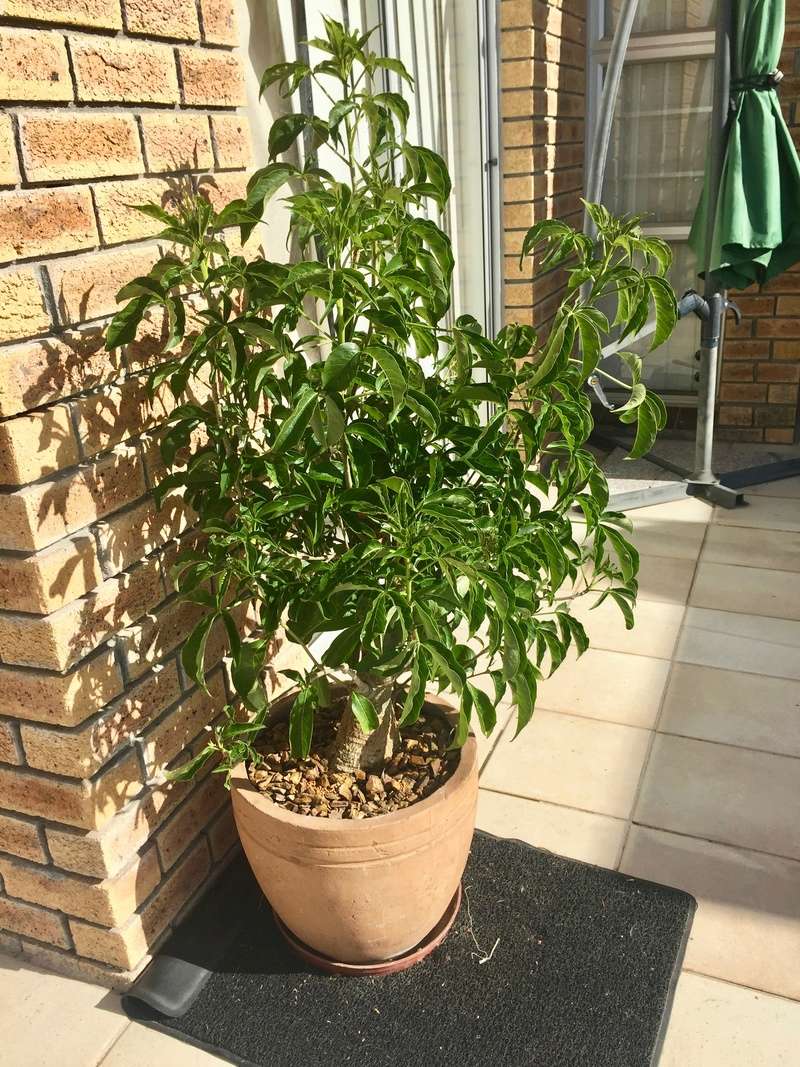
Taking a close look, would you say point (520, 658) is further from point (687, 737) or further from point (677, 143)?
point (677, 143)

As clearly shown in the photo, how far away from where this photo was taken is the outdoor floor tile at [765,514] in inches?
130

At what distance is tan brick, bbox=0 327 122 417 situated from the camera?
1.21 m

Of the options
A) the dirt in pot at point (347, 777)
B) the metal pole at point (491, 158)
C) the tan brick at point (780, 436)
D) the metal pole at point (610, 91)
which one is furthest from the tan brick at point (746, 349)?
the dirt in pot at point (347, 777)

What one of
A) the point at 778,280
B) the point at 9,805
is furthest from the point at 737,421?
the point at 9,805

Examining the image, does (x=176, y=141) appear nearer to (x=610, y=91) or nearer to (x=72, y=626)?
(x=72, y=626)

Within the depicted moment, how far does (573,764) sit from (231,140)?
1490 millimetres

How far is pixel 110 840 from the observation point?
4.82ft

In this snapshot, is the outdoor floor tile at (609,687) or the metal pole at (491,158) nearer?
the outdoor floor tile at (609,687)

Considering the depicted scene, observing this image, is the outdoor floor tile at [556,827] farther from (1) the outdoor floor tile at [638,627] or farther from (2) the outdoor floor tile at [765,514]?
(2) the outdoor floor tile at [765,514]

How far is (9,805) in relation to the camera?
151 centimetres

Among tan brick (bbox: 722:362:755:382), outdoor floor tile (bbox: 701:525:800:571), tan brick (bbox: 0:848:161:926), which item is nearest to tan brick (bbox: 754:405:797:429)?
tan brick (bbox: 722:362:755:382)

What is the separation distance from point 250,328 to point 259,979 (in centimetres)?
110

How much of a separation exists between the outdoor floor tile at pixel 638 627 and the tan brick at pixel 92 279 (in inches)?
65.0

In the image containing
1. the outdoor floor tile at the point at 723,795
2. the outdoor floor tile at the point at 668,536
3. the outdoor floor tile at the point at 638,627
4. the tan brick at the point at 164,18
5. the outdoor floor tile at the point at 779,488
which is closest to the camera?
the tan brick at the point at 164,18
